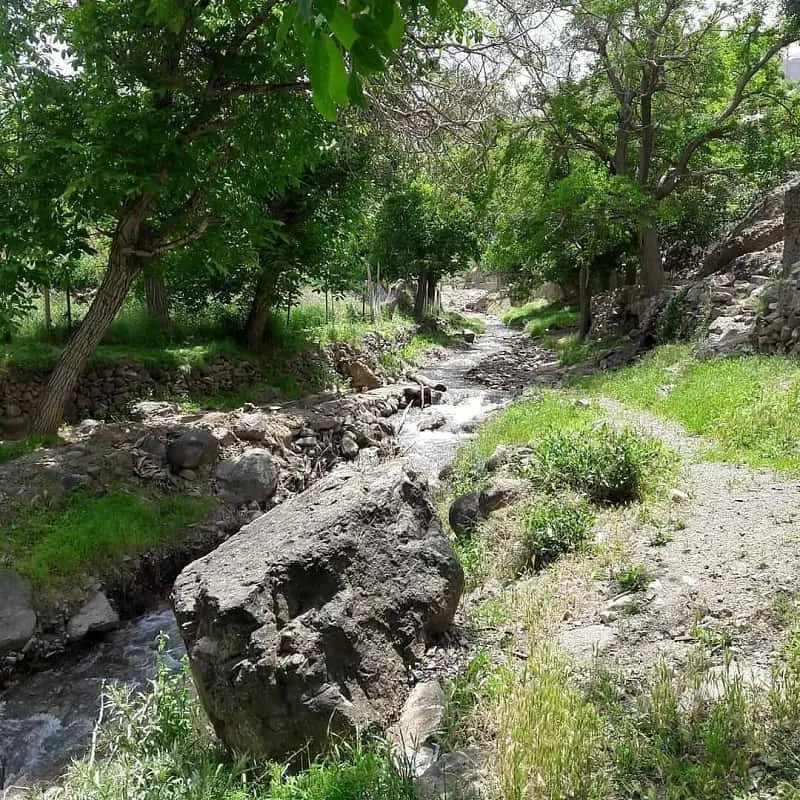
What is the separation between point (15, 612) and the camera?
20.0 feet

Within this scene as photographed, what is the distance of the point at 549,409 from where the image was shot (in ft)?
33.2

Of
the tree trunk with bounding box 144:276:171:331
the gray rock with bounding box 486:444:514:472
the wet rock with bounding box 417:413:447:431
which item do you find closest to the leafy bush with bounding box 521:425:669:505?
the gray rock with bounding box 486:444:514:472

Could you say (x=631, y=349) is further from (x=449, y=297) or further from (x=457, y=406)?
(x=449, y=297)

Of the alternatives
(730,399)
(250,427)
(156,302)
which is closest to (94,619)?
(250,427)

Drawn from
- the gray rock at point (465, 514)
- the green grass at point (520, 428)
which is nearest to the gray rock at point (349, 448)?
the green grass at point (520, 428)

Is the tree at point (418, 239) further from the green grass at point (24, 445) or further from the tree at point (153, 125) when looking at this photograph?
the green grass at point (24, 445)

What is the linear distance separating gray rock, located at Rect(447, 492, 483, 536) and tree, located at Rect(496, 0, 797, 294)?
10.8m

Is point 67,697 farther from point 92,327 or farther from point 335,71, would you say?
point 335,71

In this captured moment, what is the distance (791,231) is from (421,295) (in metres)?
16.9

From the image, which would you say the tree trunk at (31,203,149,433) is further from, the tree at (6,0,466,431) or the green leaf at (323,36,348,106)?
the green leaf at (323,36,348,106)

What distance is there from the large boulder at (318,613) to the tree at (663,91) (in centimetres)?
1273

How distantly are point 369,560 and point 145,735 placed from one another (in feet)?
5.35

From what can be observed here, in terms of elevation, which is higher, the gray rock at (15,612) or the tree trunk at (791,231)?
the tree trunk at (791,231)

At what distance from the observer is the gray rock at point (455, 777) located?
287 cm
